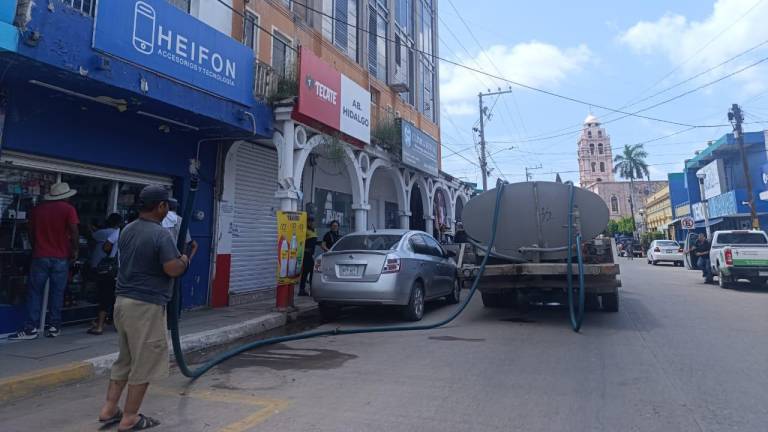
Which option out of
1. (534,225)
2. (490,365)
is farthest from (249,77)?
(490,365)

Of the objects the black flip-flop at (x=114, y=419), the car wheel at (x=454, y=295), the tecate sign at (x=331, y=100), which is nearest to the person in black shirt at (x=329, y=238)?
the tecate sign at (x=331, y=100)

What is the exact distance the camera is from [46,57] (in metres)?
5.04

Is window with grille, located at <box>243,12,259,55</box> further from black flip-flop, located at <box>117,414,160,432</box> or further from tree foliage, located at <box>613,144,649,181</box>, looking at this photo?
tree foliage, located at <box>613,144,649,181</box>

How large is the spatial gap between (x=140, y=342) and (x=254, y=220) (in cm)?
748

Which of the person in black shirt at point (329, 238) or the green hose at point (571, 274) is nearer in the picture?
the green hose at point (571, 274)

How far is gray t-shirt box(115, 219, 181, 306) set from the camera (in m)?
3.29

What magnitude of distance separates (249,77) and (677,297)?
10.8m

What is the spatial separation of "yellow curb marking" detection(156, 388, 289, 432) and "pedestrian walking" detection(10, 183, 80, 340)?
9.32 feet

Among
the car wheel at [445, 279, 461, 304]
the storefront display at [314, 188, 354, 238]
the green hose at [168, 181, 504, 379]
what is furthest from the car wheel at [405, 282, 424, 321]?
the storefront display at [314, 188, 354, 238]

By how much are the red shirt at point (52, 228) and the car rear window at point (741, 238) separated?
16.4m

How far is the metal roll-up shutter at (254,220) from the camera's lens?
10008 mm

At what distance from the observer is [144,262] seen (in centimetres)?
332

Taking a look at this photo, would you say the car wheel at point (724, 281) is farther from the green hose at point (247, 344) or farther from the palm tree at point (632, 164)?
the palm tree at point (632, 164)

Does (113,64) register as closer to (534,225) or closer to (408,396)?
(408,396)
